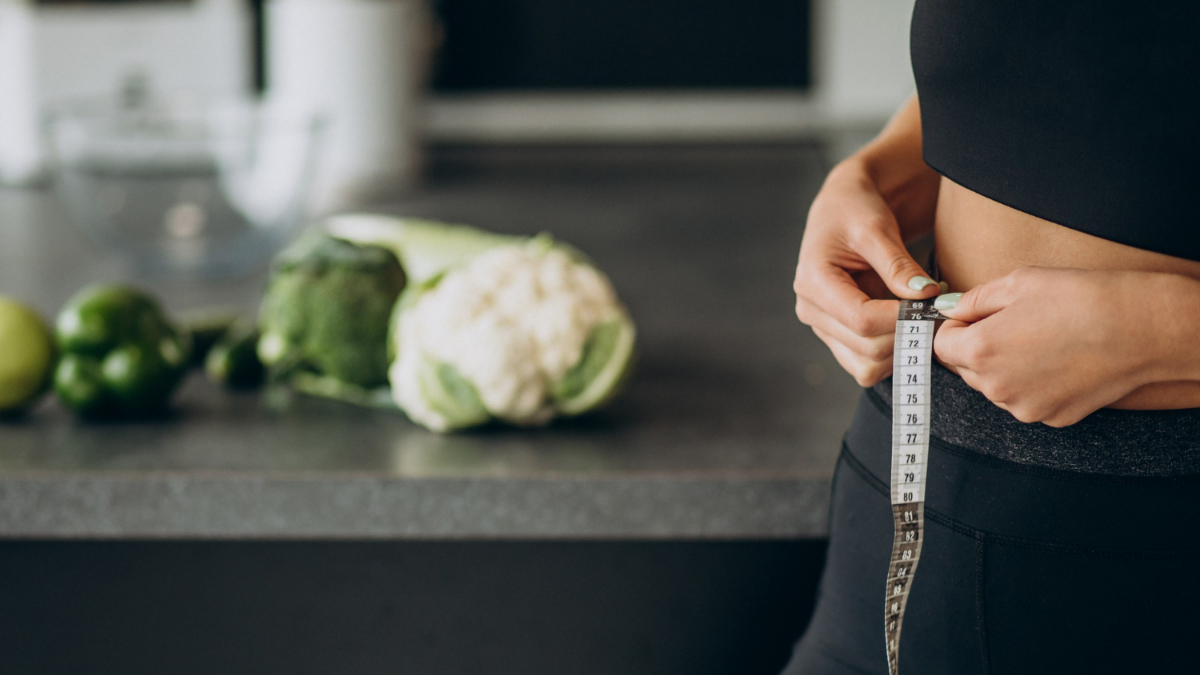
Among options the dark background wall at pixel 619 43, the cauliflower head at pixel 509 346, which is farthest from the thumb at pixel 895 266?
the dark background wall at pixel 619 43

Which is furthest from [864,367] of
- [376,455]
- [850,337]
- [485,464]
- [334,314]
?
[334,314]

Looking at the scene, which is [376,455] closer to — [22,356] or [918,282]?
[22,356]

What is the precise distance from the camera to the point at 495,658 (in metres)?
1.17

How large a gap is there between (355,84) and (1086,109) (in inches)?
84.2

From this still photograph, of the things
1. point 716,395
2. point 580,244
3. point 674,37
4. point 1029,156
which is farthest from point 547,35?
point 1029,156

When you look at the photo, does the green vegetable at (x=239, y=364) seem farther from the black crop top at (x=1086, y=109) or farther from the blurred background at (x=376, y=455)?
the black crop top at (x=1086, y=109)

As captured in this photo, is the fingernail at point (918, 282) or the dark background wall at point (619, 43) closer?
the fingernail at point (918, 282)

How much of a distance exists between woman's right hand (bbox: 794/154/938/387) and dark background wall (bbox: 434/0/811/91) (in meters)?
3.54

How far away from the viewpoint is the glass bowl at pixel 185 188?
5.77 ft

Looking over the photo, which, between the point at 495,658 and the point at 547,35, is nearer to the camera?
the point at 495,658

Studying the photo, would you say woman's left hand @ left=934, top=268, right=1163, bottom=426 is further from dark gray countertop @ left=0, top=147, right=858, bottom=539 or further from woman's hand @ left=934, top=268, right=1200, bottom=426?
dark gray countertop @ left=0, top=147, right=858, bottom=539

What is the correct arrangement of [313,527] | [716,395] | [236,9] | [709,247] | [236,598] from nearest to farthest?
[313,527] → [236,598] → [716,395] → [709,247] → [236,9]

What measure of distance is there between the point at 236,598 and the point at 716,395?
56 centimetres

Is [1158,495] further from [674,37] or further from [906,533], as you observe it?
[674,37]
